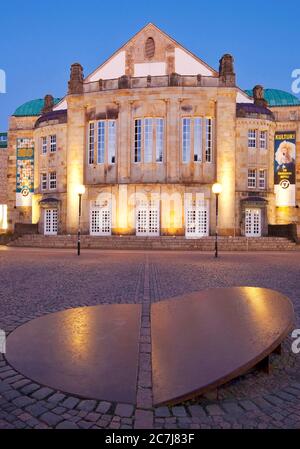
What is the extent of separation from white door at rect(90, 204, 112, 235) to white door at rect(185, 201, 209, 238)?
7.39 m

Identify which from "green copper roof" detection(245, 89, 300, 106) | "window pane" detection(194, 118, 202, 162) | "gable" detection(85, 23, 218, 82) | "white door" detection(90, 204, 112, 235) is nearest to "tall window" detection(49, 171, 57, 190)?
"white door" detection(90, 204, 112, 235)

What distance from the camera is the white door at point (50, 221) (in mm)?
33750

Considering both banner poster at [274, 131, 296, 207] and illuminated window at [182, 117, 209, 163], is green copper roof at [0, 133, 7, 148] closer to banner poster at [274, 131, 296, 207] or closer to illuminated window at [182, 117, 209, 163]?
illuminated window at [182, 117, 209, 163]

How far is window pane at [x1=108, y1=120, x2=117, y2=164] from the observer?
3109 cm

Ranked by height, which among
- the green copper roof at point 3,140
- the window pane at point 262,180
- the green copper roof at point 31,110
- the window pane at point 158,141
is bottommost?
the window pane at point 262,180

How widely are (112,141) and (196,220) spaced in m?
11.1

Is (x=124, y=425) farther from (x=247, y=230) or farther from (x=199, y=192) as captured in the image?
(x=247, y=230)

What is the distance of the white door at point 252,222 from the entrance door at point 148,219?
899 cm

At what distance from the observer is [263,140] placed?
32688mm

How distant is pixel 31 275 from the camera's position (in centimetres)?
1059

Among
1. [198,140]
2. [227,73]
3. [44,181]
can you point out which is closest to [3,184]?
[44,181]

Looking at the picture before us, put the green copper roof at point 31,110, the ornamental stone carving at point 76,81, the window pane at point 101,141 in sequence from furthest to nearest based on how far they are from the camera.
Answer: the green copper roof at point 31,110 → the ornamental stone carving at point 76,81 → the window pane at point 101,141

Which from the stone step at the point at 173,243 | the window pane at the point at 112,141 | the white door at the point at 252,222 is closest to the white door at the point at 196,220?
the stone step at the point at 173,243

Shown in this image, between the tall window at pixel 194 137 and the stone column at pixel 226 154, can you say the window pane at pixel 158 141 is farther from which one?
the stone column at pixel 226 154
